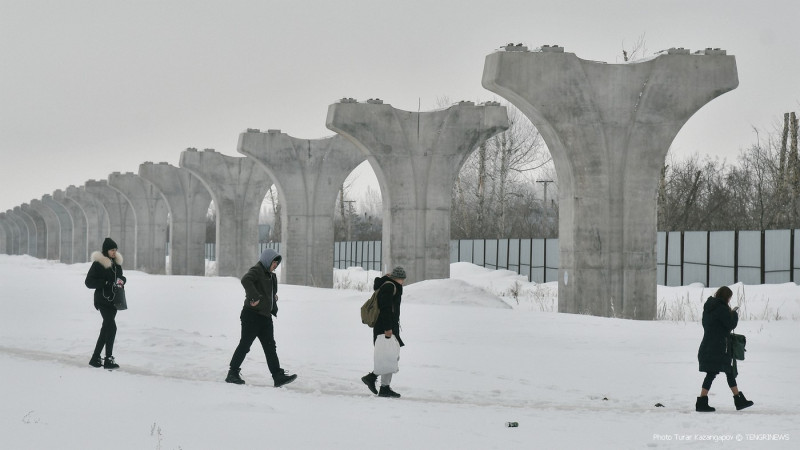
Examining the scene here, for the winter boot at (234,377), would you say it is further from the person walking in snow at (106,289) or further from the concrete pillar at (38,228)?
the concrete pillar at (38,228)

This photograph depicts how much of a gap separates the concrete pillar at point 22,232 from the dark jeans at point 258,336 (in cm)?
9900

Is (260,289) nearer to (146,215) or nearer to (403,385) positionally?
(403,385)

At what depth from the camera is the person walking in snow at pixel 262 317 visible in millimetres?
10508

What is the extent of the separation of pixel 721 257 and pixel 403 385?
62.0 feet

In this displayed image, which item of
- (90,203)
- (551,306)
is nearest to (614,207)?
(551,306)

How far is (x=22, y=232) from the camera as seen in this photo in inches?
4498

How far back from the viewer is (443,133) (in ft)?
92.3

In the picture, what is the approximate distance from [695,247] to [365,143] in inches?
373

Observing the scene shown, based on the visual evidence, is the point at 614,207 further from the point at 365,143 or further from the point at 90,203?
the point at 90,203

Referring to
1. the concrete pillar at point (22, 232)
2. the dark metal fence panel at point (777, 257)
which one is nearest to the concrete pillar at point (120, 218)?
the concrete pillar at point (22, 232)

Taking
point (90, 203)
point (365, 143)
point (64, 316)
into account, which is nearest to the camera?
point (64, 316)

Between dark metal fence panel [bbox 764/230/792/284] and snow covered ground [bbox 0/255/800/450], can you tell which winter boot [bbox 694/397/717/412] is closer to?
snow covered ground [bbox 0/255/800/450]

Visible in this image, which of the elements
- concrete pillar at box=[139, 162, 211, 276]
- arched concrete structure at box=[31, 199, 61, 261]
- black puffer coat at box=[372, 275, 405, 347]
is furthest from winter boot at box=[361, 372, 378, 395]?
arched concrete structure at box=[31, 199, 61, 261]

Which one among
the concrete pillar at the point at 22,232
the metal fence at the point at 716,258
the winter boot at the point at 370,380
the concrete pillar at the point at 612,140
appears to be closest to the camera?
the winter boot at the point at 370,380
